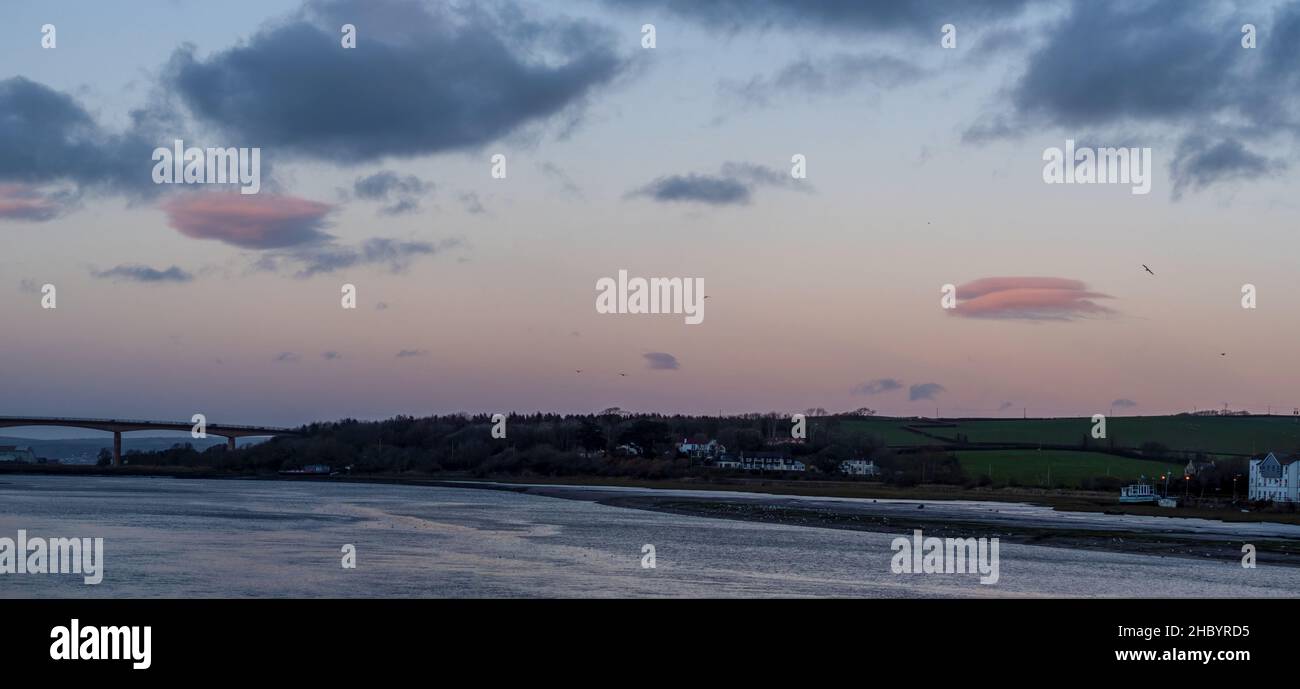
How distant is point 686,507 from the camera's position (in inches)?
4063

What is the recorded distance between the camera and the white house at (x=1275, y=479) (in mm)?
121375

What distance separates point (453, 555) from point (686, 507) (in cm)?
5136

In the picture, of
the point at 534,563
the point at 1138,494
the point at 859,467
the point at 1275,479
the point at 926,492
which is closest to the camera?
the point at 534,563

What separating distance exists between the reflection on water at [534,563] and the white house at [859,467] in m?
112

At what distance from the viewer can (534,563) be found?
4988 centimetres

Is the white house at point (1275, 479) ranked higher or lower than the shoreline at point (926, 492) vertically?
higher

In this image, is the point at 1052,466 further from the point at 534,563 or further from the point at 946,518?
the point at 534,563

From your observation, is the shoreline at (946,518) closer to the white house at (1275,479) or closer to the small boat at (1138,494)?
the small boat at (1138,494)

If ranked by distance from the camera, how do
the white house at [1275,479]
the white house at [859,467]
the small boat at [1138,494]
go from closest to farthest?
the small boat at [1138,494], the white house at [1275,479], the white house at [859,467]

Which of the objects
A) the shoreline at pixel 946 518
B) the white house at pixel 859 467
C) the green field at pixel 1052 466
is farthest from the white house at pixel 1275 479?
the white house at pixel 859 467

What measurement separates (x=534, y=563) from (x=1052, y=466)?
439 feet

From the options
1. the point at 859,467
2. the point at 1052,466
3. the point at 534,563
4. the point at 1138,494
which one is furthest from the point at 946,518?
the point at 859,467
